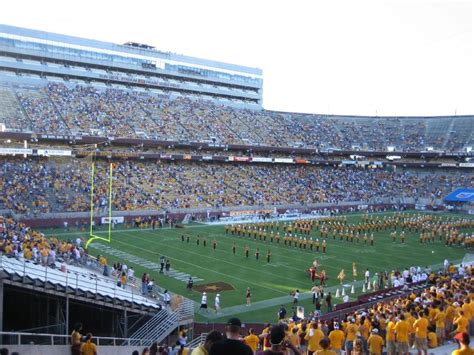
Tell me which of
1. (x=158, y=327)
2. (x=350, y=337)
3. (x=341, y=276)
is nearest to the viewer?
(x=350, y=337)

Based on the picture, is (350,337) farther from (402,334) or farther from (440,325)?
(440,325)

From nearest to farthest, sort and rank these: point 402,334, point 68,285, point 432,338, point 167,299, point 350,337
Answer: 1. point 402,334
2. point 432,338
3. point 350,337
4. point 68,285
5. point 167,299

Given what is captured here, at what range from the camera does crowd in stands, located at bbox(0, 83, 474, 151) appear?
145 feet

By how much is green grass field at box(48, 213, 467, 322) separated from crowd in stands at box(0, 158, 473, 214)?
4.85 m

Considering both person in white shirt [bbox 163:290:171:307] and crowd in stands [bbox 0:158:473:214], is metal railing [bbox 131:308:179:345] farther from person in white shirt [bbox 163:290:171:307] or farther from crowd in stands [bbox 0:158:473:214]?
crowd in stands [bbox 0:158:473:214]

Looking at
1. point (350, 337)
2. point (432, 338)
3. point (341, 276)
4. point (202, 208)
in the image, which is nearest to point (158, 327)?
point (350, 337)

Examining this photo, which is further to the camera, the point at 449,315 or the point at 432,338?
the point at 449,315

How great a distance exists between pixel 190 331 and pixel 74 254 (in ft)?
24.0

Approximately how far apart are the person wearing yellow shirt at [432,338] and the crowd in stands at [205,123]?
3671 cm

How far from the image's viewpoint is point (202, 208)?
39938mm

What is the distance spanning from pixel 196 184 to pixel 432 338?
117 feet

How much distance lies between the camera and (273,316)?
16.2 metres

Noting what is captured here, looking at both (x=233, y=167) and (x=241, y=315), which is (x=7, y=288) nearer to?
(x=241, y=315)

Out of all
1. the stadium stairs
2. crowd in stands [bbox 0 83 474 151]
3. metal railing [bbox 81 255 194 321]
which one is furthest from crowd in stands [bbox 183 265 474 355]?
crowd in stands [bbox 0 83 474 151]
